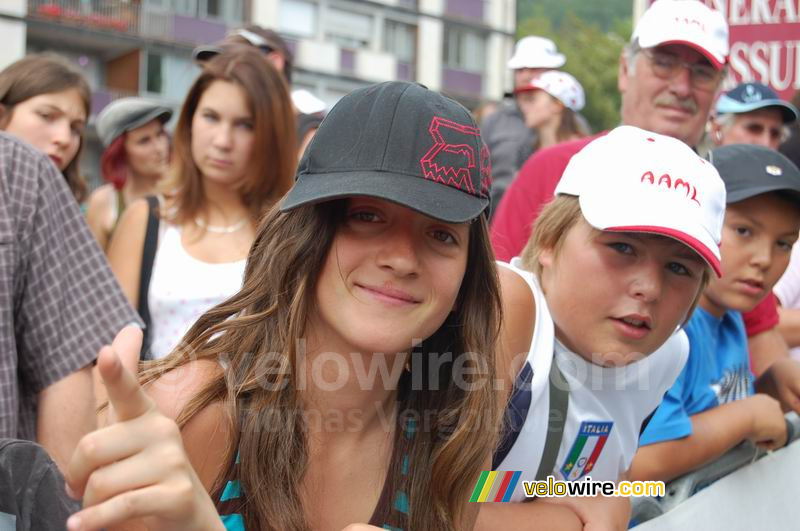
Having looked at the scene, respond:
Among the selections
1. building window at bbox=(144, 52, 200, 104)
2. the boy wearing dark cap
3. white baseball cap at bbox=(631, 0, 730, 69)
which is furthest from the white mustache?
building window at bbox=(144, 52, 200, 104)

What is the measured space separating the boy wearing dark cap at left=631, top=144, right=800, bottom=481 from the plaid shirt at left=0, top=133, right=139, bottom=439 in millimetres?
1738

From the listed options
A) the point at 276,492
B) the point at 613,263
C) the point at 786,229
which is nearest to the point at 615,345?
the point at 613,263

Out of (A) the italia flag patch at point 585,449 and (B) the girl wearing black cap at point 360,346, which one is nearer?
(B) the girl wearing black cap at point 360,346

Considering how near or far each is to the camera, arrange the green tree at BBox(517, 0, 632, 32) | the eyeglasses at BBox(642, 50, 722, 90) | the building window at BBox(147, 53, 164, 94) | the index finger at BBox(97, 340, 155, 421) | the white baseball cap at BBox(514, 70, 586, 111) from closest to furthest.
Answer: the index finger at BBox(97, 340, 155, 421), the eyeglasses at BBox(642, 50, 722, 90), the white baseball cap at BBox(514, 70, 586, 111), the building window at BBox(147, 53, 164, 94), the green tree at BBox(517, 0, 632, 32)

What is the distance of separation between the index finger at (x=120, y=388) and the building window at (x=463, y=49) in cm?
3398

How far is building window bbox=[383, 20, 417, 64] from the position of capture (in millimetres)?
33406

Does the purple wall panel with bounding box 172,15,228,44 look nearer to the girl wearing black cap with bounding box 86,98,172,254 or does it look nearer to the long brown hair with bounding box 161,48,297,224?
the girl wearing black cap with bounding box 86,98,172,254

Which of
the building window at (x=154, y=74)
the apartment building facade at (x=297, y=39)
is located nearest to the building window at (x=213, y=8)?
the apartment building facade at (x=297, y=39)

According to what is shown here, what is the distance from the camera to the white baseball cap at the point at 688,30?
4102 millimetres

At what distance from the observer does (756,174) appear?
3.59 metres

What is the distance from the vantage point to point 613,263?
106 inches

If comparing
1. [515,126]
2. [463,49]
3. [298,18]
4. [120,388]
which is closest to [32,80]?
[120,388]

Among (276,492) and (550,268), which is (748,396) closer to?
(550,268)

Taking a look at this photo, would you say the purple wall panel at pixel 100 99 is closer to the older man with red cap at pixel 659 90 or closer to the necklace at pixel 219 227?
the necklace at pixel 219 227
